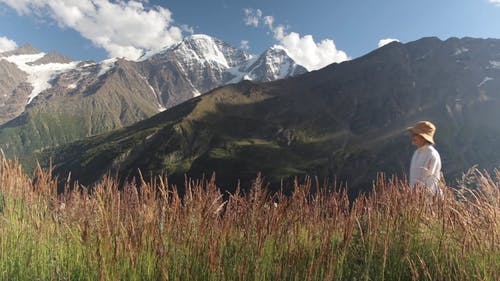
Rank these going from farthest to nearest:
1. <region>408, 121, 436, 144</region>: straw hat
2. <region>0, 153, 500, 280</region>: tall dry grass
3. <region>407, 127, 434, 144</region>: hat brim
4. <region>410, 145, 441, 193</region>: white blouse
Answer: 1. <region>408, 121, 436, 144</region>: straw hat
2. <region>407, 127, 434, 144</region>: hat brim
3. <region>410, 145, 441, 193</region>: white blouse
4. <region>0, 153, 500, 280</region>: tall dry grass

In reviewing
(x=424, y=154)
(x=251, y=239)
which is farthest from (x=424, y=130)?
(x=251, y=239)

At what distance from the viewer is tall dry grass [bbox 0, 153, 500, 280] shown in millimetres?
3467

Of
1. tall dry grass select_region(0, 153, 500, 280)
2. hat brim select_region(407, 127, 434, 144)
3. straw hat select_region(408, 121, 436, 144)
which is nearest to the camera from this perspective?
tall dry grass select_region(0, 153, 500, 280)

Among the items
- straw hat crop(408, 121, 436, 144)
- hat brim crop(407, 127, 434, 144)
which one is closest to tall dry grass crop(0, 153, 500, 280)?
hat brim crop(407, 127, 434, 144)

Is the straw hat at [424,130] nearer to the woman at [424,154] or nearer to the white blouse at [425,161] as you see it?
the woman at [424,154]

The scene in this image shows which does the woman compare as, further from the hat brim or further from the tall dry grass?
the tall dry grass

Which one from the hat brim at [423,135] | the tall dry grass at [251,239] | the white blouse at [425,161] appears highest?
the hat brim at [423,135]

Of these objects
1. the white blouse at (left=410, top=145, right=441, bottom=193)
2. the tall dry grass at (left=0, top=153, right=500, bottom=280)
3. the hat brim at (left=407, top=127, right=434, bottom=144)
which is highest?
the hat brim at (left=407, top=127, right=434, bottom=144)

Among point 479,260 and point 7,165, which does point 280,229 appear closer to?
point 479,260

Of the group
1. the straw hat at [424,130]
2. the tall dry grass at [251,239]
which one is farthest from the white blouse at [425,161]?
the tall dry grass at [251,239]

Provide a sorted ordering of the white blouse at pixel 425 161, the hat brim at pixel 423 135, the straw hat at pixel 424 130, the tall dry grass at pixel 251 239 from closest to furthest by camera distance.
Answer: the tall dry grass at pixel 251 239 < the white blouse at pixel 425 161 < the hat brim at pixel 423 135 < the straw hat at pixel 424 130

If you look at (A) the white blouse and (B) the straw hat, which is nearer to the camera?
(A) the white blouse

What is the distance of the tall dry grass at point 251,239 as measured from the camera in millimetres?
3467

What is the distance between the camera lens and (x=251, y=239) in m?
3.95
